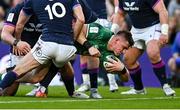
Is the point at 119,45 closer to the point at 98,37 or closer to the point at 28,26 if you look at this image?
the point at 98,37

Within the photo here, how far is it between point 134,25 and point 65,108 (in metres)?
3.95

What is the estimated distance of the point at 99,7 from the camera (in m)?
16.6

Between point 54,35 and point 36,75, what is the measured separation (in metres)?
0.88

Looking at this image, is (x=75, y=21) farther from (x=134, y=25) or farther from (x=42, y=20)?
(x=134, y=25)

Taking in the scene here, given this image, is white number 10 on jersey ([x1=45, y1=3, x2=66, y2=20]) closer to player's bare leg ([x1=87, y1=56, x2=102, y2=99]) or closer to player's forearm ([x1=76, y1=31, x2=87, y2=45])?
player's forearm ([x1=76, y1=31, x2=87, y2=45])

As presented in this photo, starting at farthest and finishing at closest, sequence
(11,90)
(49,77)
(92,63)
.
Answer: (92,63) → (11,90) → (49,77)

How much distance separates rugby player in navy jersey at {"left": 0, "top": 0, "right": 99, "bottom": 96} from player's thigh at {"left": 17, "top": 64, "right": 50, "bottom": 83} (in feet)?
1.00

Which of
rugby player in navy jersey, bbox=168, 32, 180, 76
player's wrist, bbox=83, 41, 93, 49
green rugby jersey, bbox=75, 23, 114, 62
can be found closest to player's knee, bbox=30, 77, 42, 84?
green rugby jersey, bbox=75, 23, 114, 62

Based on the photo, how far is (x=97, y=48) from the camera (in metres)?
13.3

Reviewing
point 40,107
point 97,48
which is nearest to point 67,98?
point 97,48

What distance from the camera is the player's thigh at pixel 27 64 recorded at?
12977 millimetres

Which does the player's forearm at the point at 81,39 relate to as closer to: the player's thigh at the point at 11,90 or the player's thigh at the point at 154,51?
the player's thigh at the point at 11,90

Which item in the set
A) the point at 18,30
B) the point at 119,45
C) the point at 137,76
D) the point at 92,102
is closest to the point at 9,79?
the point at 18,30

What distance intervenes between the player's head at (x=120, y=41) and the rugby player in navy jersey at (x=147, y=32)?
0.76 meters
